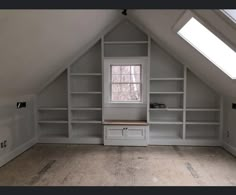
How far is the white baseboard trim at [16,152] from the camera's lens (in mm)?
3413

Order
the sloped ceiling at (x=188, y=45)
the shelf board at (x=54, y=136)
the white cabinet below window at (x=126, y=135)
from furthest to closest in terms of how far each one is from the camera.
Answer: the shelf board at (x=54, y=136) → the white cabinet below window at (x=126, y=135) → the sloped ceiling at (x=188, y=45)

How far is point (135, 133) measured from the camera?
4.46m

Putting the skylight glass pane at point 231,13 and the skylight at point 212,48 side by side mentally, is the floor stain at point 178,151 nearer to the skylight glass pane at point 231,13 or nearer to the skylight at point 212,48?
the skylight at point 212,48

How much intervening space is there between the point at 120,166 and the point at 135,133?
121cm

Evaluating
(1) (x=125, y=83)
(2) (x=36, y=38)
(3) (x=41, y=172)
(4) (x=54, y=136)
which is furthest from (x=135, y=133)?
(2) (x=36, y=38)

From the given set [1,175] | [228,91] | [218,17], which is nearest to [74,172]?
[1,175]

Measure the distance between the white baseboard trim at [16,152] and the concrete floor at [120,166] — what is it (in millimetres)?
87

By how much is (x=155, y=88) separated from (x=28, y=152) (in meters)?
2.98

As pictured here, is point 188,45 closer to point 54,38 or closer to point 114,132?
point 54,38

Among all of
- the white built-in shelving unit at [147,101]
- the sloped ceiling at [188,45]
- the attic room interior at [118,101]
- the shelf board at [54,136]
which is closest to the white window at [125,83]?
the attic room interior at [118,101]

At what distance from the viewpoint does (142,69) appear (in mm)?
4672

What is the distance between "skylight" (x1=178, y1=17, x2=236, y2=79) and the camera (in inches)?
124

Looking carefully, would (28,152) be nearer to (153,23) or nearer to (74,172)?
(74,172)

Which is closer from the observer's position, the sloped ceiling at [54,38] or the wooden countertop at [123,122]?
the sloped ceiling at [54,38]
